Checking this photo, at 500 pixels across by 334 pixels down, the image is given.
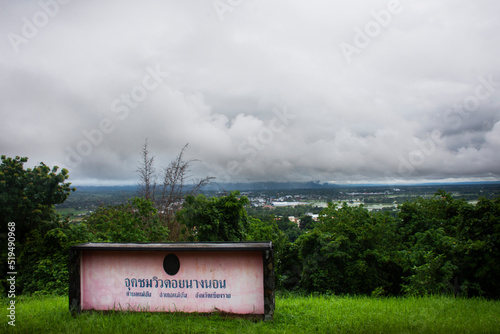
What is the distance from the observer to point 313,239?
10.3 metres

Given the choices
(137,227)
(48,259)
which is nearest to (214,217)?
(137,227)

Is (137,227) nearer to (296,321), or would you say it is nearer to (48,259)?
(48,259)

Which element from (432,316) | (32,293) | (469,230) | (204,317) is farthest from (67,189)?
(469,230)

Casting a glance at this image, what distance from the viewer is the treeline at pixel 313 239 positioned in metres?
8.54

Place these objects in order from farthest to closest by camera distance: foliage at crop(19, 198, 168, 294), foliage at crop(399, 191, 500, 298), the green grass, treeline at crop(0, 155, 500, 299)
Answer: foliage at crop(19, 198, 168, 294) → treeline at crop(0, 155, 500, 299) → foliage at crop(399, 191, 500, 298) → the green grass

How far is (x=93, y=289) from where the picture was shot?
230 inches

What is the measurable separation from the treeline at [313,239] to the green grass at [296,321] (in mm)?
2371

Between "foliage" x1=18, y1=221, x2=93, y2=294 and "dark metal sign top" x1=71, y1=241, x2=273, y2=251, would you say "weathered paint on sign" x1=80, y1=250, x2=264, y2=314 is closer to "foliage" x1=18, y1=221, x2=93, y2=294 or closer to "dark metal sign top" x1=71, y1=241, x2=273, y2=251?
"dark metal sign top" x1=71, y1=241, x2=273, y2=251

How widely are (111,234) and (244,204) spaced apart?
451cm

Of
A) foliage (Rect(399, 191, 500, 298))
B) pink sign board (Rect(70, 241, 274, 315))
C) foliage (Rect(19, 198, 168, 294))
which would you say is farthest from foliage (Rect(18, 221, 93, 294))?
foliage (Rect(399, 191, 500, 298))

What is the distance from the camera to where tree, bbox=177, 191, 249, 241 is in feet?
29.3

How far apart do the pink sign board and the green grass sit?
21cm

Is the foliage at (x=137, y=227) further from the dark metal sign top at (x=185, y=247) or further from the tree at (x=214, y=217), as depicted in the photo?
the dark metal sign top at (x=185, y=247)

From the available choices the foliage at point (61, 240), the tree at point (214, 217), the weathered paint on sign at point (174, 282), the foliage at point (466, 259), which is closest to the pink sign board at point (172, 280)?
the weathered paint on sign at point (174, 282)
